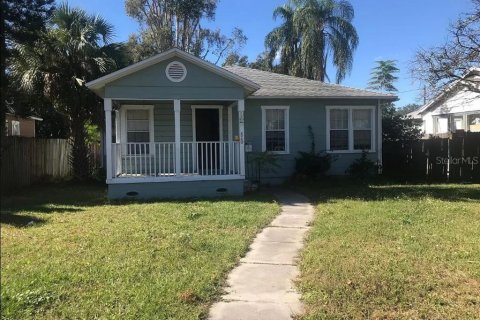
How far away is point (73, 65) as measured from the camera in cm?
1538

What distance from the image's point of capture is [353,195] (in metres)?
12.1

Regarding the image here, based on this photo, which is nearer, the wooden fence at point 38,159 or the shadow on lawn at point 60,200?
the shadow on lawn at point 60,200

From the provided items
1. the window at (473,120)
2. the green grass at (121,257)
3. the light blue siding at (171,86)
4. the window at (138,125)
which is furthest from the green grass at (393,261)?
the window at (473,120)

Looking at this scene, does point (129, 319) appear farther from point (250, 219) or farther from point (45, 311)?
point (250, 219)

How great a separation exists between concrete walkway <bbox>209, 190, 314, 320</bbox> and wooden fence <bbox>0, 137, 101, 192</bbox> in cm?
780

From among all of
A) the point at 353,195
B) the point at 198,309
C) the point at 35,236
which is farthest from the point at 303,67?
the point at 198,309

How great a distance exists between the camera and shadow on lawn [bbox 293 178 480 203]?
11.8 m

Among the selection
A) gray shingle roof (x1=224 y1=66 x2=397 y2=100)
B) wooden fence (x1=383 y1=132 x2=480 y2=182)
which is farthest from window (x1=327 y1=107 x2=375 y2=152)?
wooden fence (x1=383 y1=132 x2=480 y2=182)

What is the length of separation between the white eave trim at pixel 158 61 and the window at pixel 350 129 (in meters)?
4.42

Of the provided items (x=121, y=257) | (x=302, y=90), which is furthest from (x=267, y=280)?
(x=302, y=90)

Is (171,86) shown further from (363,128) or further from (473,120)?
(473,120)

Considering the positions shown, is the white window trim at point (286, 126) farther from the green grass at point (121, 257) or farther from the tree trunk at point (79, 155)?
the tree trunk at point (79, 155)

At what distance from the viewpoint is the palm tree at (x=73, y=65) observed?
14820 mm

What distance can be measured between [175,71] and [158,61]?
510 millimetres
